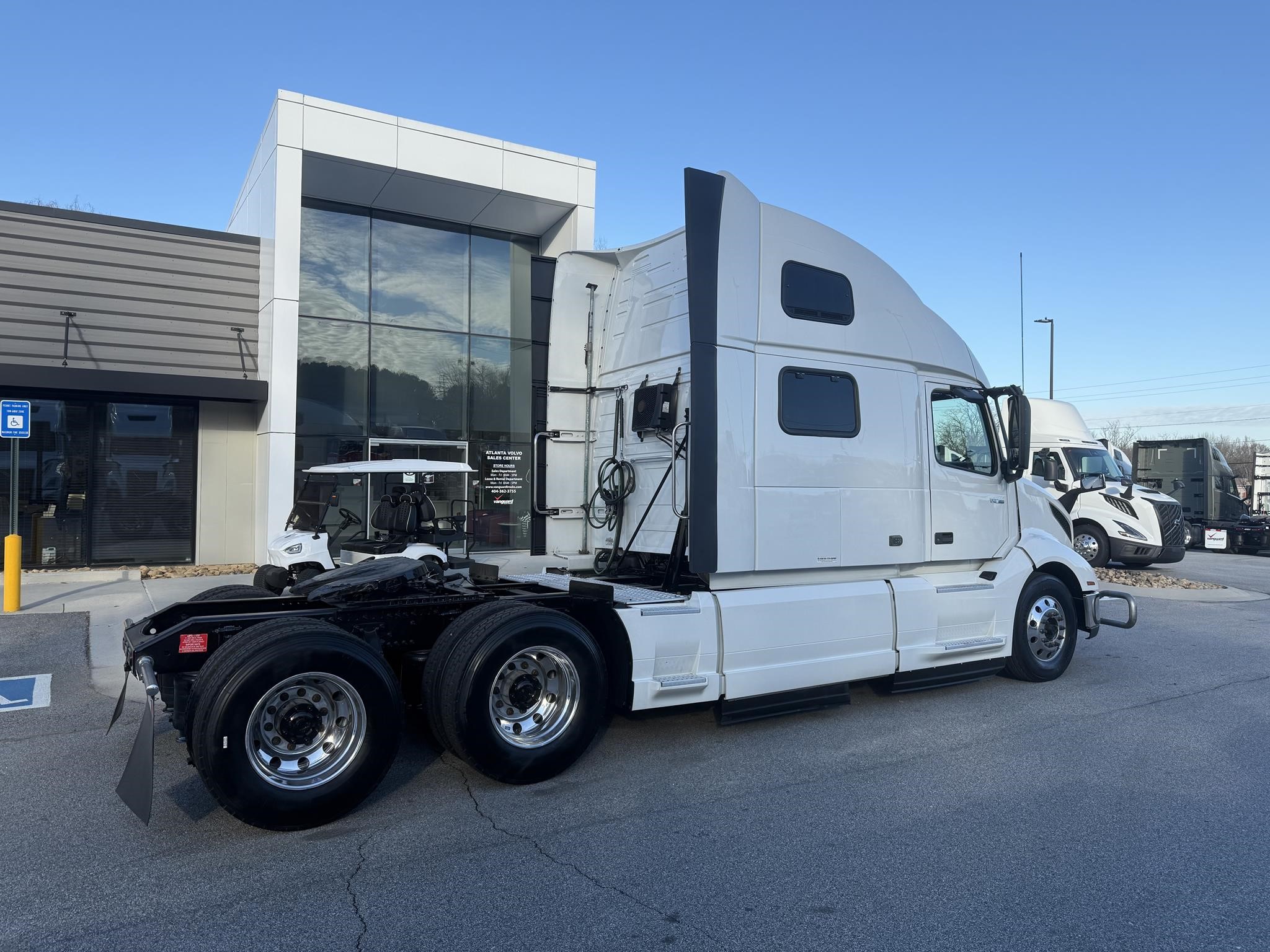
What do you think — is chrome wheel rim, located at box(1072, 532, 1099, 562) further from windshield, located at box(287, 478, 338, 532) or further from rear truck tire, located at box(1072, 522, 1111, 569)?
windshield, located at box(287, 478, 338, 532)

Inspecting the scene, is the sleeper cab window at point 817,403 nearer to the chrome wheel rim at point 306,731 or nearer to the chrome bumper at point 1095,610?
the chrome bumper at point 1095,610

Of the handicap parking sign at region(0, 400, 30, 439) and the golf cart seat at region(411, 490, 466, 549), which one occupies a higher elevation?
the handicap parking sign at region(0, 400, 30, 439)

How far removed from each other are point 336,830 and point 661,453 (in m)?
3.38

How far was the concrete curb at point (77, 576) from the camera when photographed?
1272 cm

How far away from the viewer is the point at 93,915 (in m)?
3.39

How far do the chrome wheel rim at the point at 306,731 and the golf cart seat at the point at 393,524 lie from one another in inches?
267

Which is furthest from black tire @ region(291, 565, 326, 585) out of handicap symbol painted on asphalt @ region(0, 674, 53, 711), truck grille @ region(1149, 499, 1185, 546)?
truck grille @ region(1149, 499, 1185, 546)

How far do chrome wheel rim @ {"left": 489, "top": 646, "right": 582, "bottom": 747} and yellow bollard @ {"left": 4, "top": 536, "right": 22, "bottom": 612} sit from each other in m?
8.27

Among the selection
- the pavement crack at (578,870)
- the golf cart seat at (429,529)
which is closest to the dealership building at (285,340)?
the golf cart seat at (429,529)

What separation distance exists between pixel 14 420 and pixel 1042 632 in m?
11.4

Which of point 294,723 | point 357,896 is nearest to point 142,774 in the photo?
point 294,723

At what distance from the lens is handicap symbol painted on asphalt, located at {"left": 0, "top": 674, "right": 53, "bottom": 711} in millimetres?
6648

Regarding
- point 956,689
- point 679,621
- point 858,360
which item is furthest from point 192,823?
point 956,689

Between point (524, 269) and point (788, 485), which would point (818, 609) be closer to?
point (788, 485)
